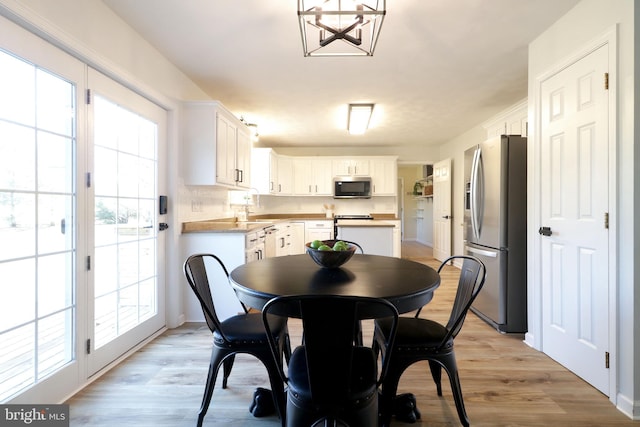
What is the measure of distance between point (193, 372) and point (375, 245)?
228 centimetres

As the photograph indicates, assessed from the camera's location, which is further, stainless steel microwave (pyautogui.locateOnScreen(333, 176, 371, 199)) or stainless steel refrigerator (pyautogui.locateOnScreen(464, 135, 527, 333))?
stainless steel microwave (pyautogui.locateOnScreen(333, 176, 371, 199))

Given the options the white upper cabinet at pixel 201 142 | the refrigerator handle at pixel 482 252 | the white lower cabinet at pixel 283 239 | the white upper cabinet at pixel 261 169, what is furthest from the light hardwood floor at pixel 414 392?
the white upper cabinet at pixel 261 169

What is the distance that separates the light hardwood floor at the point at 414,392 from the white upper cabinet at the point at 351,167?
4.17 m

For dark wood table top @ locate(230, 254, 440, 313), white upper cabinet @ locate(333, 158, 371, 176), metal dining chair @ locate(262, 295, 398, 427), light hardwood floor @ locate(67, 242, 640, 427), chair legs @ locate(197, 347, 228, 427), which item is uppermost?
white upper cabinet @ locate(333, 158, 371, 176)

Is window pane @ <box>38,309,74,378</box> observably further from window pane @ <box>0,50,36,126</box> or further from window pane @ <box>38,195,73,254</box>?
window pane @ <box>0,50,36,126</box>

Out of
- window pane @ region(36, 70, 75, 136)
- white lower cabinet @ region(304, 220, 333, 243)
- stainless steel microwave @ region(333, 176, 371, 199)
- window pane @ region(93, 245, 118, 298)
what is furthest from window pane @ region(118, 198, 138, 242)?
stainless steel microwave @ region(333, 176, 371, 199)

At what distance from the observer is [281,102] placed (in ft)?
12.4

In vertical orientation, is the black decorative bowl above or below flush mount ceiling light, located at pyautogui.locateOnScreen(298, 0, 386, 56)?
below

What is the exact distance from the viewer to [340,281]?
1347 millimetres

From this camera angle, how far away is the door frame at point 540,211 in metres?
1.71

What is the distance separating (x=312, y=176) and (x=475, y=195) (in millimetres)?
3675

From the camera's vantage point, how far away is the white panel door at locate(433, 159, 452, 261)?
5785 millimetres

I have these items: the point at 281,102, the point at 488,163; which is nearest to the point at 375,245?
the point at 488,163

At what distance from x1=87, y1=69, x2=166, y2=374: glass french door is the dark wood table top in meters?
1.16
